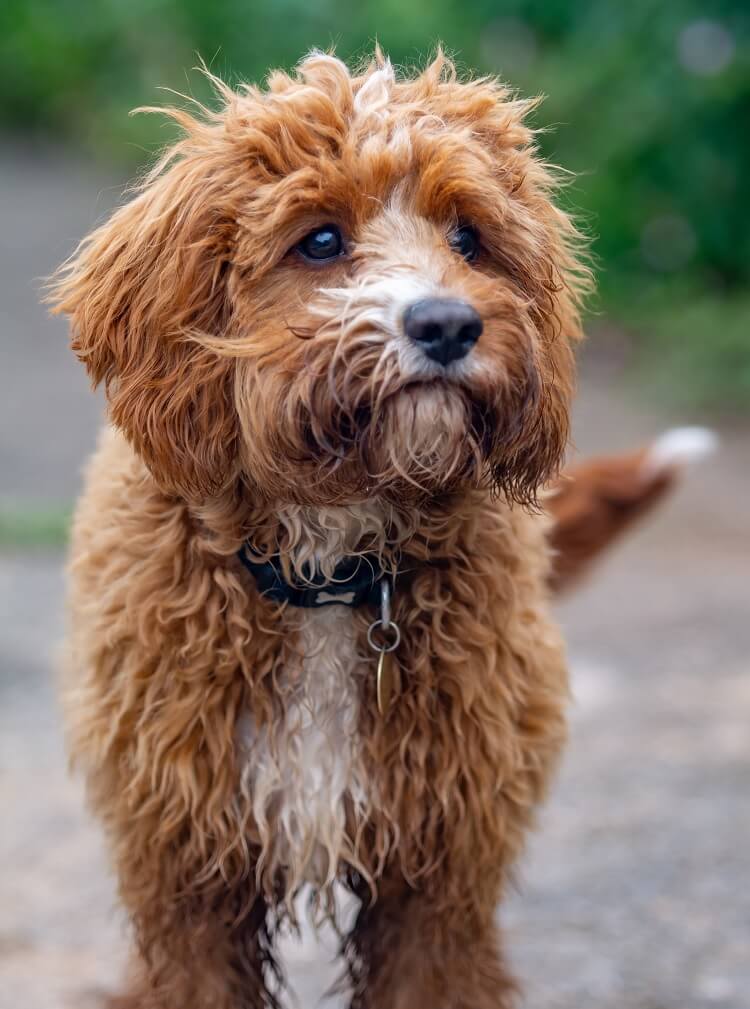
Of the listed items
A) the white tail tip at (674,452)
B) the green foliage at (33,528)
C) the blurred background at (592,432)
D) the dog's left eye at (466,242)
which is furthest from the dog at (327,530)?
the green foliage at (33,528)

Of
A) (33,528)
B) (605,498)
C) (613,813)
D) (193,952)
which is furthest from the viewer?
(33,528)

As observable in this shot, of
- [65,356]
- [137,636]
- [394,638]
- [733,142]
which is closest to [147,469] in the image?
[137,636]

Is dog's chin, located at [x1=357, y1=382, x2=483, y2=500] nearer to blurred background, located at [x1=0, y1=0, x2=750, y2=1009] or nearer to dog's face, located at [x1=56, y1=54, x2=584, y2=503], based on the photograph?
dog's face, located at [x1=56, y1=54, x2=584, y2=503]

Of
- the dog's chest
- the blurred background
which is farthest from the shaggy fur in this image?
the blurred background

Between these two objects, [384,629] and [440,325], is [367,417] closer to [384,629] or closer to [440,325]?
[440,325]

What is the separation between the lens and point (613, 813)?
5.21m

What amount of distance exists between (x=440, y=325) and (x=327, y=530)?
2.04 ft

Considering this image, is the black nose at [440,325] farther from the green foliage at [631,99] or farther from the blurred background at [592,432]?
the green foliage at [631,99]

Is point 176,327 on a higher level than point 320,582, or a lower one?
higher

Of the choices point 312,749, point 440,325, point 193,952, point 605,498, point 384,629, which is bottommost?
point 193,952

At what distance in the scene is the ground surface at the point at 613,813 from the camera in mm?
4285

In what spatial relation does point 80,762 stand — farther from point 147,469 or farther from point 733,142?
point 733,142

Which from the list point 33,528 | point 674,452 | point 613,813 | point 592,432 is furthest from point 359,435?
point 592,432

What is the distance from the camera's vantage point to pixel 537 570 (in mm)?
3377
